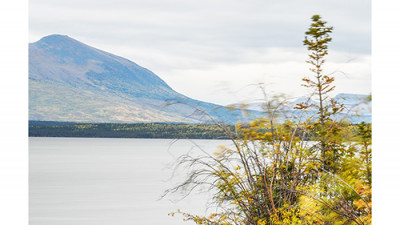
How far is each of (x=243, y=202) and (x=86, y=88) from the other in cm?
13649

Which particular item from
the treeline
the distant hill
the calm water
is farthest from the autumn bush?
the distant hill

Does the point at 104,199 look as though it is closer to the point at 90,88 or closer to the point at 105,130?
the point at 105,130

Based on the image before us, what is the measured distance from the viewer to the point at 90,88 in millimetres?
140375

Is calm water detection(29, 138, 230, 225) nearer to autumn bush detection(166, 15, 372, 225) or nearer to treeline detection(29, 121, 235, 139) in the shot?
autumn bush detection(166, 15, 372, 225)

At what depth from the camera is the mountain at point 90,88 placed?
106 meters

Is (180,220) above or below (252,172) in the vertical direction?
below

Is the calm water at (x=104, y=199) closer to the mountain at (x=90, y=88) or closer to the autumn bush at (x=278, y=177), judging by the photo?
the autumn bush at (x=278, y=177)

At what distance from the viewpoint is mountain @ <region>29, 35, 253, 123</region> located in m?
106

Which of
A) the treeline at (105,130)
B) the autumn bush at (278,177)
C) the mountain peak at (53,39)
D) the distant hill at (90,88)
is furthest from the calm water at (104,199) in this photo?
the mountain peak at (53,39)

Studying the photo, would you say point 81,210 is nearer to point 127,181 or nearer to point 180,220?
point 180,220

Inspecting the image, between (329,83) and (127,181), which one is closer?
(329,83)

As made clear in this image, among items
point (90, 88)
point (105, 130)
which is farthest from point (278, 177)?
point (90, 88)
